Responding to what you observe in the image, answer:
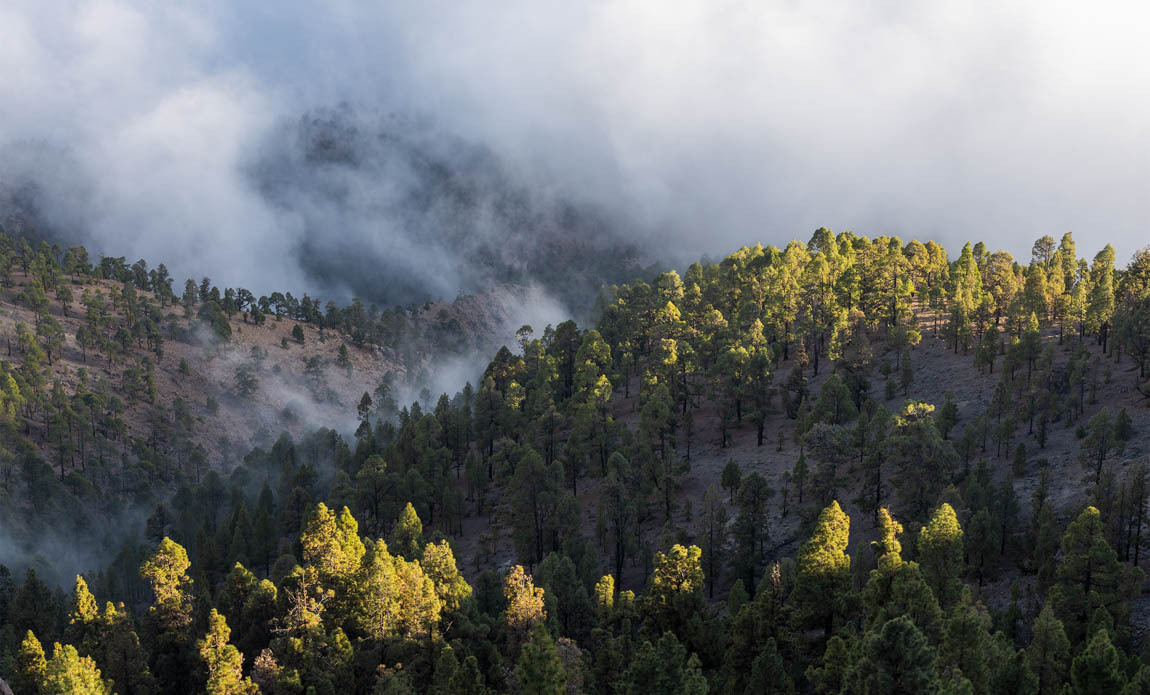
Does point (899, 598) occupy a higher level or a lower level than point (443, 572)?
lower

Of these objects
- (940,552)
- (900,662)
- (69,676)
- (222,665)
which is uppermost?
(940,552)

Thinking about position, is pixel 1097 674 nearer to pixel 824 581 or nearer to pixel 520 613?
pixel 824 581

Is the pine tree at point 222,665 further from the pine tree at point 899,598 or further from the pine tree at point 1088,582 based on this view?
the pine tree at point 1088,582

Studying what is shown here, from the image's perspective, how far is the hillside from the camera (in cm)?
6506

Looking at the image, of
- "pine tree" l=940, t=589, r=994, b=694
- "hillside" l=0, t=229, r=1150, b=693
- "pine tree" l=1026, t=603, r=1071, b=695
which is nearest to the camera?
"pine tree" l=940, t=589, r=994, b=694

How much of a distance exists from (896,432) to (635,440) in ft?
105

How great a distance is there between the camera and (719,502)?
88688 millimetres

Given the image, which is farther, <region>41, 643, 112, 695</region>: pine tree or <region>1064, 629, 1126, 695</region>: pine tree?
<region>41, 643, 112, 695</region>: pine tree

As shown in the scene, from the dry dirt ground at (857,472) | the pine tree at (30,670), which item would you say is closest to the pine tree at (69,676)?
the pine tree at (30,670)

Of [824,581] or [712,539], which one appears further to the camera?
[712,539]

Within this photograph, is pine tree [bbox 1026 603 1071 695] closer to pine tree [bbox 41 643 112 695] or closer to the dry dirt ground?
the dry dirt ground

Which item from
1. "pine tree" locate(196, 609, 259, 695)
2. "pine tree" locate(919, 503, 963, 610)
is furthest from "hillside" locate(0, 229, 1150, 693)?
"pine tree" locate(196, 609, 259, 695)

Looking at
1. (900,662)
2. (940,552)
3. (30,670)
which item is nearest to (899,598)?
(940,552)

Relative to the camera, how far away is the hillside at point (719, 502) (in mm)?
65062
